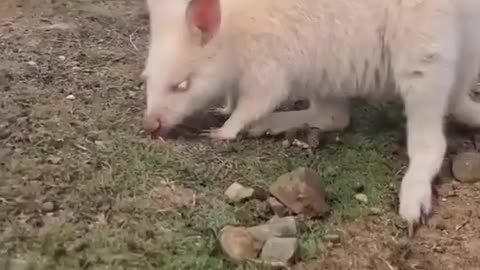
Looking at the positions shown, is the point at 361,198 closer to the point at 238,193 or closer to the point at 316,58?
the point at 238,193

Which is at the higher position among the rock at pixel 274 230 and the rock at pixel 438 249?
the rock at pixel 274 230

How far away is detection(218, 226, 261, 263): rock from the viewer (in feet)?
10.7

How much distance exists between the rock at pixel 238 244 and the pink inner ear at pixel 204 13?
2.99ft

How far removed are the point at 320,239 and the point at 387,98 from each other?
97 centimetres

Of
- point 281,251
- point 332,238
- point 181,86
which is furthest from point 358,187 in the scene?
point 181,86

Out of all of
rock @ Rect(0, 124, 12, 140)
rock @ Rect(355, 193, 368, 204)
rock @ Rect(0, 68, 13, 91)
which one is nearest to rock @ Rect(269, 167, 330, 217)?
rock @ Rect(355, 193, 368, 204)

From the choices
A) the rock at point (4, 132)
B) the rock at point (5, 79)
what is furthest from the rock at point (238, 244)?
the rock at point (5, 79)

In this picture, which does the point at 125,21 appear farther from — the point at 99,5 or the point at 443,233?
the point at 443,233

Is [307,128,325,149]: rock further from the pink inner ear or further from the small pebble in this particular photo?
the pink inner ear

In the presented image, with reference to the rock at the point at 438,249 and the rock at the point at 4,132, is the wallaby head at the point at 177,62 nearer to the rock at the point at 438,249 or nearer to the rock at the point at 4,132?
the rock at the point at 4,132

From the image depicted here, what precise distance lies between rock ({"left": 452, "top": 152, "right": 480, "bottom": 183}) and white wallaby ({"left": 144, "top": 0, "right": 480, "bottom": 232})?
150 millimetres

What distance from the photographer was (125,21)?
541 cm

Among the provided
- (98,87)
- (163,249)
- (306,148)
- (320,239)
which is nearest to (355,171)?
(306,148)

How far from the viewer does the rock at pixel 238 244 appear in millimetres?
3256
